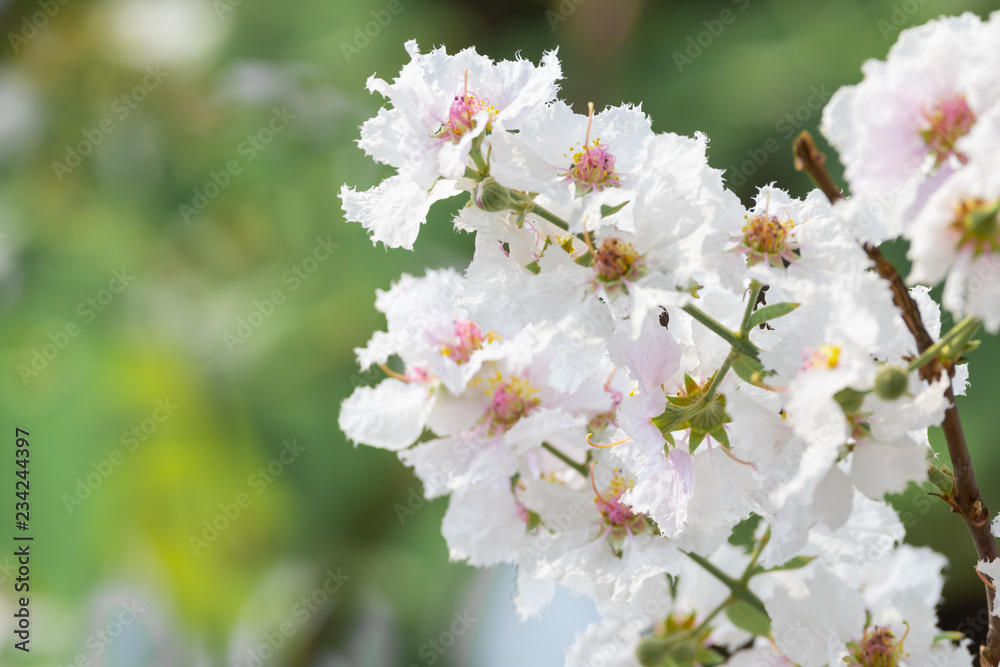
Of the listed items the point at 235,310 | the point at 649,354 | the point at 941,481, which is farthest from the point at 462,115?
the point at 235,310

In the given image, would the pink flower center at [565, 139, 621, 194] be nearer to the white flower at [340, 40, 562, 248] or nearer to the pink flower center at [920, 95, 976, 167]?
the white flower at [340, 40, 562, 248]

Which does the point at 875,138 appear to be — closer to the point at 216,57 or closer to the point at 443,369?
the point at 443,369

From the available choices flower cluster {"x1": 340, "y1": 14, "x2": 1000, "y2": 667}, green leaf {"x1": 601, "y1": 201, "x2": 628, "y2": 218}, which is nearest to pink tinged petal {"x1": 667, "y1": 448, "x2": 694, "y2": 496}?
flower cluster {"x1": 340, "y1": 14, "x2": 1000, "y2": 667}

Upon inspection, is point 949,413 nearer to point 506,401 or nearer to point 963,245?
point 963,245

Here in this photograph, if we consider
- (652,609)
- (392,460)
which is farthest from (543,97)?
(392,460)

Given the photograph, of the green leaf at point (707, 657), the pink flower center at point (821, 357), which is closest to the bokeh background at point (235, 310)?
the green leaf at point (707, 657)

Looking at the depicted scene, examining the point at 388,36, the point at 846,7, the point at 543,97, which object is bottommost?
the point at 543,97
